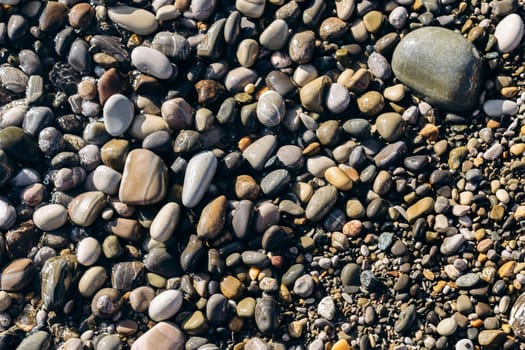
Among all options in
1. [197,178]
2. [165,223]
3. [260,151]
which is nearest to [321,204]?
[260,151]

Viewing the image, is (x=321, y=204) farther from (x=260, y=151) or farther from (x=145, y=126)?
(x=145, y=126)

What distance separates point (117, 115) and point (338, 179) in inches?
48.2

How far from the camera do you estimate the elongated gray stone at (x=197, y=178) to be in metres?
2.86

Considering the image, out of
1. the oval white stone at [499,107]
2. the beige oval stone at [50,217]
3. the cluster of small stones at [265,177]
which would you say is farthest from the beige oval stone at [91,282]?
the oval white stone at [499,107]

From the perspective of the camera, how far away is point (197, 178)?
286cm

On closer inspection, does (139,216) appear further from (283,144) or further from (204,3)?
(204,3)

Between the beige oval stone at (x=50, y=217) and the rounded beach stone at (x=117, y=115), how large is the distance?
49 cm

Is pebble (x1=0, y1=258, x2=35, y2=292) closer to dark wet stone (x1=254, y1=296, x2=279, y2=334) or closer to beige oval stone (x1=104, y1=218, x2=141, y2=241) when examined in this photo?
beige oval stone (x1=104, y1=218, x2=141, y2=241)

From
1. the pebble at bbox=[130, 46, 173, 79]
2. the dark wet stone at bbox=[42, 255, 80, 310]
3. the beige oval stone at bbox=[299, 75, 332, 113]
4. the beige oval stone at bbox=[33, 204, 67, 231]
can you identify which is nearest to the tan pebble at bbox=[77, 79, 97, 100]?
the pebble at bbox=[130, 46, 173, 79]

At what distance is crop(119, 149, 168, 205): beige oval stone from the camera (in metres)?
2.85

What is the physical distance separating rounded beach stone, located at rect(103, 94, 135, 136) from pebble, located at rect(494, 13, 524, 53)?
201 centimetres

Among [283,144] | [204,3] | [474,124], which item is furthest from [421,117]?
[204,3]

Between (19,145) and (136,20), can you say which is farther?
(136,20)

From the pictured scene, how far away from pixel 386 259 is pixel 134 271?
4.29 ft
